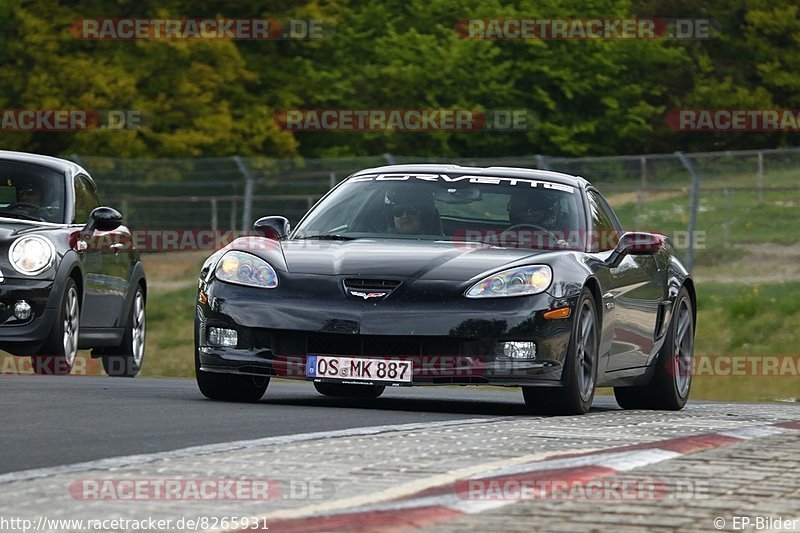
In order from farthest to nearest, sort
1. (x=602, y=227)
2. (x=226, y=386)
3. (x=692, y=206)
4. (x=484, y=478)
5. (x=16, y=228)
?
(x=692, y=206)
(x=16, y=228)
(x=602, y=227)
(x=226, y=386)
(x=484, y=478)

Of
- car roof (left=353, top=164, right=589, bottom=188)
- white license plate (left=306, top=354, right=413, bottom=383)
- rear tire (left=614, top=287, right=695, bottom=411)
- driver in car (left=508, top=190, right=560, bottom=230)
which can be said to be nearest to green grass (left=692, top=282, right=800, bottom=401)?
rear tire (left=614, top=287, right=695, bottom=411)

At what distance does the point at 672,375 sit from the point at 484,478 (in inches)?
243

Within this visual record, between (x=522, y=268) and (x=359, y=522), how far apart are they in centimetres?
515

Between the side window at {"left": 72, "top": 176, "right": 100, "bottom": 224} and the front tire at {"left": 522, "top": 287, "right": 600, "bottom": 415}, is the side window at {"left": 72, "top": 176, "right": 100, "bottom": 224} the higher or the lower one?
the higher one

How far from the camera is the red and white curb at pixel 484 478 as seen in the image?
5.82m

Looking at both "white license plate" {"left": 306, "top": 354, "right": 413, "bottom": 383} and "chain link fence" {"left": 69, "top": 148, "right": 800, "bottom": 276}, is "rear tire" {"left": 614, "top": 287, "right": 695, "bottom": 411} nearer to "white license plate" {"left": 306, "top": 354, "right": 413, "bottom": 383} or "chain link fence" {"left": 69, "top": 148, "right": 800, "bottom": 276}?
"white license plate" {"left": 306, "top": 354, "right": 413, "bottom": 383}

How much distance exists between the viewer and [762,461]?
8078 millimetres

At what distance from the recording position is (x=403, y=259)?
10.9m

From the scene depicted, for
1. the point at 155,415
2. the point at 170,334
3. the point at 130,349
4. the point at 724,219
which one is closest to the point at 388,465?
the point at 155,415

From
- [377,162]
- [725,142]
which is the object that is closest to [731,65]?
[725,142]

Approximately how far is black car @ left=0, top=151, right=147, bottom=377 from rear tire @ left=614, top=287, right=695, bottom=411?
13.2 ft

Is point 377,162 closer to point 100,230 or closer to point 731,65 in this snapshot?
point 100,230

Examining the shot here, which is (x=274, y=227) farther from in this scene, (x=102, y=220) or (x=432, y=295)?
(x=102, y=220)

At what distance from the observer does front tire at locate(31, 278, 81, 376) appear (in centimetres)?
1415
